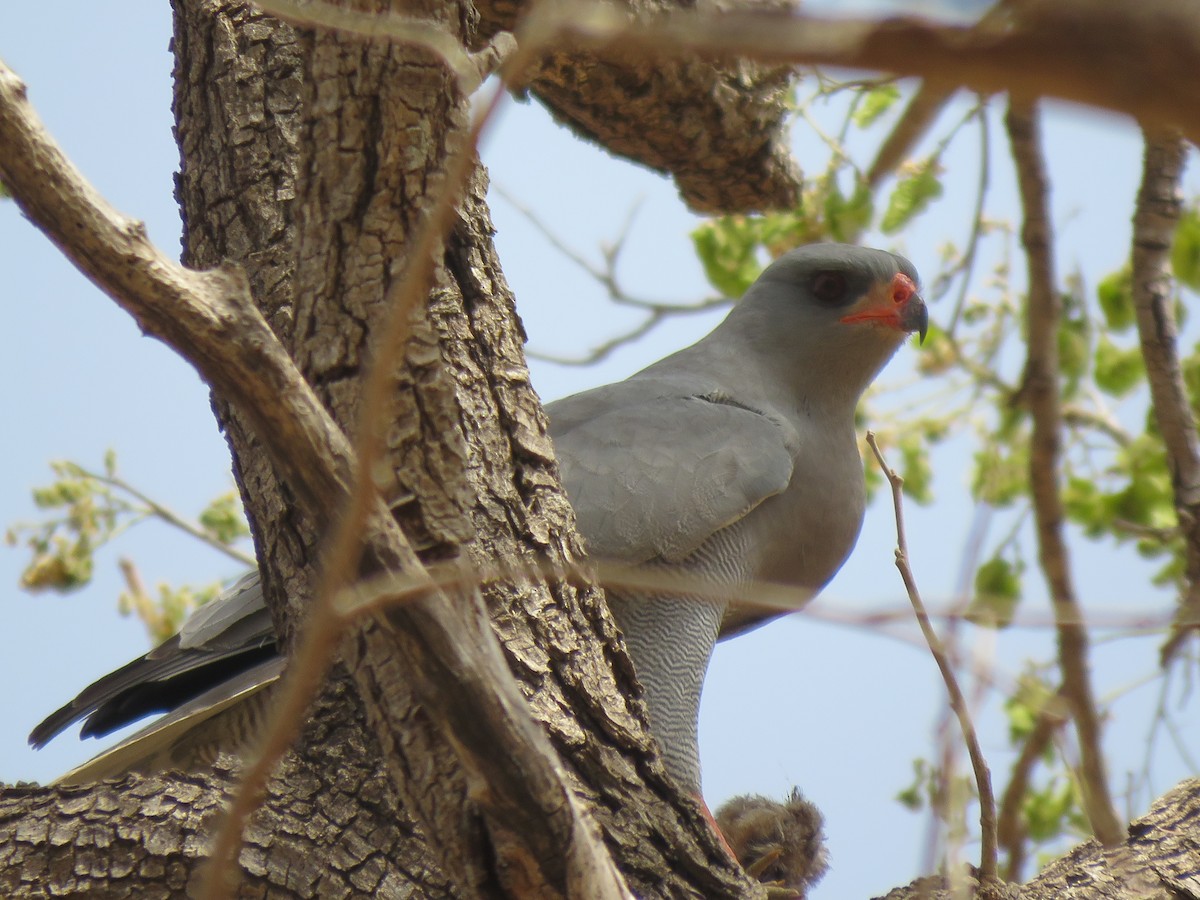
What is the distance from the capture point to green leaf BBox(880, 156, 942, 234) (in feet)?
16.0

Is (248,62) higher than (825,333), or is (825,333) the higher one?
(825,333)

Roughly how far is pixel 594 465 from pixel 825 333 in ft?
4.09

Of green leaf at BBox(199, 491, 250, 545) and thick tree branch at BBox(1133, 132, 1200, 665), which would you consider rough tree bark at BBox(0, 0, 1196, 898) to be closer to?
thick tree branch at BBox(1133, 132, 1200, 665)

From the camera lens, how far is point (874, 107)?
220 inches

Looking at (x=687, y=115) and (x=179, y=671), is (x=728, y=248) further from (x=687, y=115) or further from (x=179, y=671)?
(x=179, y=671)

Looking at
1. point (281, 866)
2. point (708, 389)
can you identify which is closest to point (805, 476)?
point (708, 389)

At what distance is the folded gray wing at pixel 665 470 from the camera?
386 cm

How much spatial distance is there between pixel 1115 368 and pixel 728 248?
1.70m

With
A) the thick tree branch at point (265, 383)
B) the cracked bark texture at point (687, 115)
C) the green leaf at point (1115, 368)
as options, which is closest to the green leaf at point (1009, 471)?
the green leaf at point (1115, 368)

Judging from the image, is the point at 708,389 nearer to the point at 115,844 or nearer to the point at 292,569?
the point at 292,569

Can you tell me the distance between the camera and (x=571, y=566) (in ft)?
9.13

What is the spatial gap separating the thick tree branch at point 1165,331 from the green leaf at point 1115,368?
184 centimetres

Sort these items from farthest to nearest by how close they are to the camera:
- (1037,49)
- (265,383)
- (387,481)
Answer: (387,481) → (265,383) → (1037,49)

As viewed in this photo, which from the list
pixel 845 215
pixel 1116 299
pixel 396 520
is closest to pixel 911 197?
pixel 845 215
